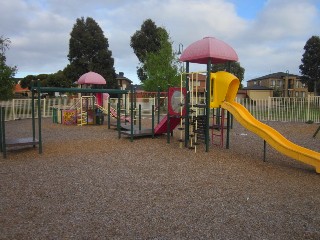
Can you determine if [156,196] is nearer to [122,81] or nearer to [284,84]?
[122,81]

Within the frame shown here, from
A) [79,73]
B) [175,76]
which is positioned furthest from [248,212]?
[79,73]

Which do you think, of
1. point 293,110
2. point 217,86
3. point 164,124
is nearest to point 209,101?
point 217,86

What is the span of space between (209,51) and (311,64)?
41.1 m

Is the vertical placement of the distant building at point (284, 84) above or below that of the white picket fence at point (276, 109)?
above

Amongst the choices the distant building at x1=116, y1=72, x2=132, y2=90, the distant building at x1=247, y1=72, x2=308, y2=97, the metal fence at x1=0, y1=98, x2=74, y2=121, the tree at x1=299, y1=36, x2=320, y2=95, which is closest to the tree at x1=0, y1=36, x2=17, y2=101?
the metal fence at x1=0, y1=98, x2=74, y2=121

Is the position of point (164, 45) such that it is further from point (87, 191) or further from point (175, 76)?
point (87, 191)

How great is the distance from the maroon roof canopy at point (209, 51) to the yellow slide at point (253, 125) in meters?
0.58

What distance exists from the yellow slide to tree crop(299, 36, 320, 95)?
3906 cm

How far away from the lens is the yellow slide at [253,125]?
6.54 metres

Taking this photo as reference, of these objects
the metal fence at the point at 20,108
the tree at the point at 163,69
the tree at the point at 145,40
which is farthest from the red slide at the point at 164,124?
the tree at the point at 145,40

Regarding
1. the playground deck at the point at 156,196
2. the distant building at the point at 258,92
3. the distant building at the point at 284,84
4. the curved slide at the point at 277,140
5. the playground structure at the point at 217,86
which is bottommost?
the playground deck at the point at 156,196

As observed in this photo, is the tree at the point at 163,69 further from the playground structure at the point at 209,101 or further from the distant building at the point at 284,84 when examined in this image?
the distant building at the point at 284,84

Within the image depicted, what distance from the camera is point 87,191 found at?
509cm

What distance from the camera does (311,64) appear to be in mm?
43188
